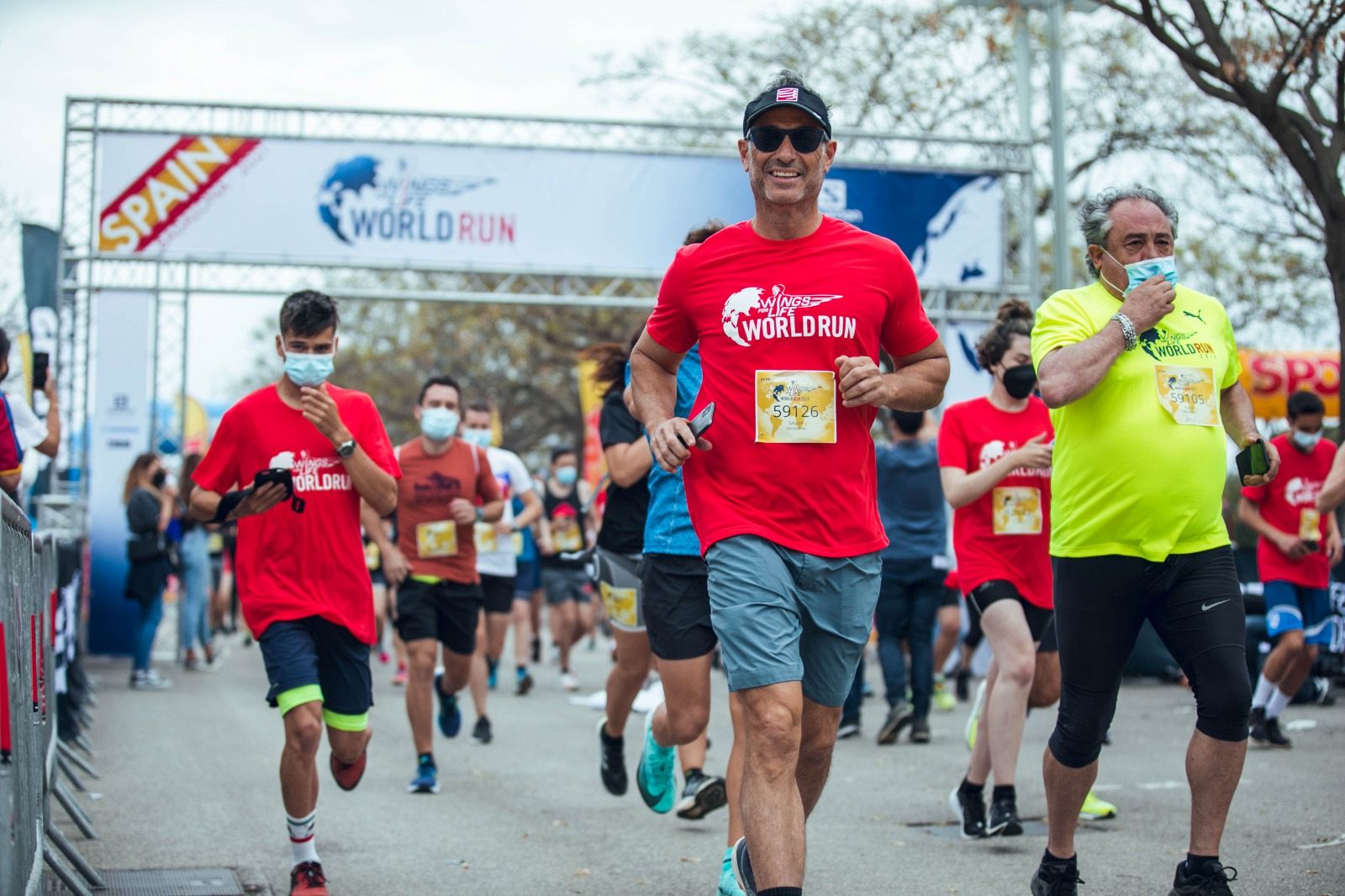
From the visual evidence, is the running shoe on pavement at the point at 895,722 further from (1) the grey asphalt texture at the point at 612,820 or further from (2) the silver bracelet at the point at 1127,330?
(2) the silver bracelet at the point at 1127,330

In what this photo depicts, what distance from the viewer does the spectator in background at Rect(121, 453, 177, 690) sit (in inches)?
582

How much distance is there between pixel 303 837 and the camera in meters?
5.49

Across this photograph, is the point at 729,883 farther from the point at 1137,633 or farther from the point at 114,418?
the point at 114,418

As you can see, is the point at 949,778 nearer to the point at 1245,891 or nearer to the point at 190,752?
the point at 1245,891

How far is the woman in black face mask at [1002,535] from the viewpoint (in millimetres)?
6414

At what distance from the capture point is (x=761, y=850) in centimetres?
382

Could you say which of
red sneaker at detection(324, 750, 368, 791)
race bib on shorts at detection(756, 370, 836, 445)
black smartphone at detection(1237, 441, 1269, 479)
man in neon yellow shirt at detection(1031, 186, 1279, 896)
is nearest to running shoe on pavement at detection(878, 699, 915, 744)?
red sneaker at detection(324, 750, 368, 791)

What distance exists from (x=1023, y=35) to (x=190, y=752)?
11.0 meters

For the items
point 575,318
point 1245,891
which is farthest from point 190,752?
point 575,318

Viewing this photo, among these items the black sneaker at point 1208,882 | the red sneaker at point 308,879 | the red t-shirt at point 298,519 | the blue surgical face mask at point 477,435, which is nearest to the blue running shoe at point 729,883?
the black sneaker at point 1208,882

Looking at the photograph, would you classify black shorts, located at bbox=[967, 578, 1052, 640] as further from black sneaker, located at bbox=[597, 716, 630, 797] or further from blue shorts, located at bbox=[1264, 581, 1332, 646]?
blue shorts, located at bbox=[1264, 581, 1332, 646]

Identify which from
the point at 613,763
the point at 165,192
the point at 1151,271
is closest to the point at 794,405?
the point at 1151,271

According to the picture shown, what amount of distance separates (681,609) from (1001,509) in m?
1.72

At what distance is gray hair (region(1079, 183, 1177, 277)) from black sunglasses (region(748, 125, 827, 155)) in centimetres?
118
